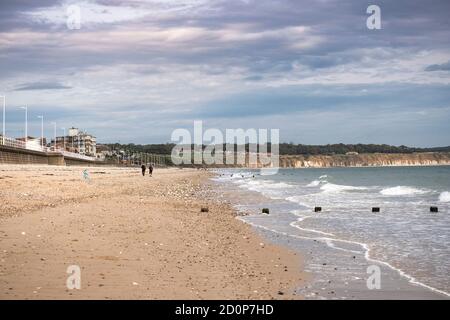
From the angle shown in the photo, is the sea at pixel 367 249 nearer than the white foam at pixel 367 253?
Yes

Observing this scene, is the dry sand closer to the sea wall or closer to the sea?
the sea

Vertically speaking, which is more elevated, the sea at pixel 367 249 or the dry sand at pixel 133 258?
the dry sand at pixel 133 258

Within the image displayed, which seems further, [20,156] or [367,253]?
[20,156]

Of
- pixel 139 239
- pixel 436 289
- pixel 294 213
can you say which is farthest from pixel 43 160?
pixel 436 289

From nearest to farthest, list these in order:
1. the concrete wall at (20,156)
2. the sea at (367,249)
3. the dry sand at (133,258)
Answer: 1. the dry sand at (133,258)
2. the sea at (367,249)
3. the concrete wall at (20,156)

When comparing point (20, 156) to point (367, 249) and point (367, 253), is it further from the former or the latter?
point (367, 253)

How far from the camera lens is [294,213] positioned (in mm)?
24375

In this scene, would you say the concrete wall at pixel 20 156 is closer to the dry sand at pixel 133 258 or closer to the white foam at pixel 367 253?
the dry sand at pixel 133 258

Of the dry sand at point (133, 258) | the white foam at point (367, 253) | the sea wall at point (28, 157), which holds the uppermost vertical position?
the sea wall at point (28, 157)

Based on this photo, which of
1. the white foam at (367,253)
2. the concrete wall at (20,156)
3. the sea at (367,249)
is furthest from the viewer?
the concrete wall at (20,156)

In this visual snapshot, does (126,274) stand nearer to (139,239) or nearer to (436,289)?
(139,239)

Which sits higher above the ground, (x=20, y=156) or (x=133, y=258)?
(x=20, y=156)

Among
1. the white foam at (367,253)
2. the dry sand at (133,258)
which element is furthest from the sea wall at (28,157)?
the white foam at (367,253)

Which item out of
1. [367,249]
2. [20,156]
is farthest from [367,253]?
[20,156]
